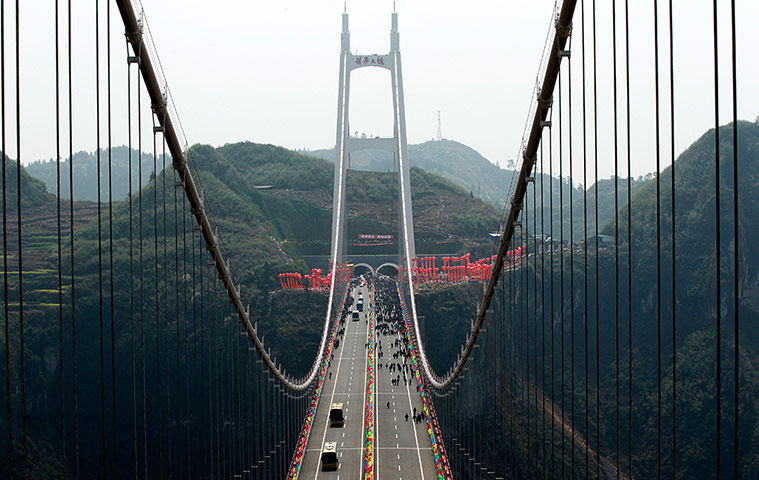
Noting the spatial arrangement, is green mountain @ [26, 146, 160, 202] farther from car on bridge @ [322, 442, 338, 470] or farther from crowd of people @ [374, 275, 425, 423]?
car on bridge @ [322, 442, 338, 470]

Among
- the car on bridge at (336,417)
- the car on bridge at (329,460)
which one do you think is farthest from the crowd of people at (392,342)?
Result: the car on bridge at (329,460)

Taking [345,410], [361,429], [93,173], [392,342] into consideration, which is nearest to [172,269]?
[392,342]

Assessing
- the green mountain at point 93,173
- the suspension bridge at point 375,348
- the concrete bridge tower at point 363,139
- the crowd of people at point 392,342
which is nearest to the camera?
the suspension bridge at point 375,348

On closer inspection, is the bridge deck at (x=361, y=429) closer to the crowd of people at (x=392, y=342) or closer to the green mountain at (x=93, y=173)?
the crowd of people at (x=392, y=342)

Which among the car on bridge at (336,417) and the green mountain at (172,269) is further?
the green mountain at (172,269)

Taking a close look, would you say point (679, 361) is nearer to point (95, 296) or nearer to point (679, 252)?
point (679, 252)

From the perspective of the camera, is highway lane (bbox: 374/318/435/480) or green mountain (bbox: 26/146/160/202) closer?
highway lane (bbox: 374/318/435/480)

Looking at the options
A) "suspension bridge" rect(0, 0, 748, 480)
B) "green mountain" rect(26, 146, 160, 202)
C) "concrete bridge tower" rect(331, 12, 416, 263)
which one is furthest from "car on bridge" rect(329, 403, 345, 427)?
"green mountain" rect(26, 146, 160, 202)
